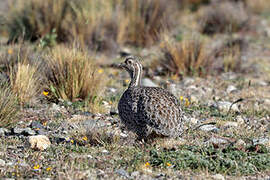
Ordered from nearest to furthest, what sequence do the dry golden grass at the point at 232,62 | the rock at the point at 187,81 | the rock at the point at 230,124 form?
the rock at the point at 230,124, the rock at the point at 187,81, the dry golden grass at the point at 232,62

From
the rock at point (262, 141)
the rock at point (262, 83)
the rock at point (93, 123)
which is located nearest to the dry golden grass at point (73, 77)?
the rock at point (93, 123)

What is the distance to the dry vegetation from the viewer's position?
5.38 m

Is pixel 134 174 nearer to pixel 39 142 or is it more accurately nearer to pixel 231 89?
pixel 39 142

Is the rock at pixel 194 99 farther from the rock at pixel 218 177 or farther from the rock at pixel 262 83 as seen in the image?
the rock at pixel 218 177

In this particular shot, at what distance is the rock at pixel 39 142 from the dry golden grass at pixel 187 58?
14.9 feet

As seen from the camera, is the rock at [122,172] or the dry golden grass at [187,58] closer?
the rock at [122,172]

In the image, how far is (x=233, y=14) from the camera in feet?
45.2

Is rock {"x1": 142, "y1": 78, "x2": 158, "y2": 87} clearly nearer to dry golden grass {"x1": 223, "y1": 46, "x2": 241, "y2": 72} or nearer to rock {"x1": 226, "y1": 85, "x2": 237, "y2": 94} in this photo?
rock {"x1": 226, "y1": 85, "x2": 237, "y2": 94}

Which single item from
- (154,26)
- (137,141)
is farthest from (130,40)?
(137,141)

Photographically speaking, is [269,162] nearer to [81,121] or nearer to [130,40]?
[81,121]

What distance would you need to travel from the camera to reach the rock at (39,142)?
5834mm

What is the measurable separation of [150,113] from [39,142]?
1382 millimetres

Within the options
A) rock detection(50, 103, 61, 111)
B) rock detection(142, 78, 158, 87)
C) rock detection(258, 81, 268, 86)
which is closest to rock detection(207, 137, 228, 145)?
rock detection(50, 103, 61, 111)

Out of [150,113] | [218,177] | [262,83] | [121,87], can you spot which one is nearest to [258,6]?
[262,83]
